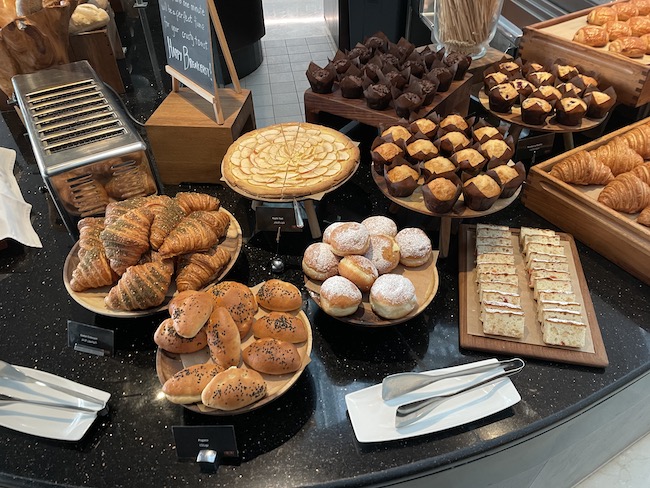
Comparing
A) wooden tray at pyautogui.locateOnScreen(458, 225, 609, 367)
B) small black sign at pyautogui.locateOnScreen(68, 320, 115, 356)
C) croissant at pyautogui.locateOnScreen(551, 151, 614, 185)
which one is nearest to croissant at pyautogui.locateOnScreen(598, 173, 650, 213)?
croissant at pyautogui.locateOnScreen(551, 151, 614, 185)

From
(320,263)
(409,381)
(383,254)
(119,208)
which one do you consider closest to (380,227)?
(383,254)

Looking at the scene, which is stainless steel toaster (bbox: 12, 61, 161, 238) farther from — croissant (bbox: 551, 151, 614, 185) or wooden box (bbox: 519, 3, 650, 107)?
wooden box (bbox: 519, 3, 650, 107)

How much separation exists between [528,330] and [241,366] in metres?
0.81

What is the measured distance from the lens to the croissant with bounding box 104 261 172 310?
4.22 ft

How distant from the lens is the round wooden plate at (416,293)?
4.18 ft

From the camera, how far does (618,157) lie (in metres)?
1.80

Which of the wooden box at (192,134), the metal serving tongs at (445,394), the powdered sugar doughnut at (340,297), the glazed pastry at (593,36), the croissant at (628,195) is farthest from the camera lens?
the glazed pastry at (593,36)

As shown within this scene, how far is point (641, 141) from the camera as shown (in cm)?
187

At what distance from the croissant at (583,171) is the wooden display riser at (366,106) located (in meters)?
0.52

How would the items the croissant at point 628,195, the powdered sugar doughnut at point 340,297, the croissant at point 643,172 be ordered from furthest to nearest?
the croissant at point 643,172 → the croissant at point 628,195 → the powdered sugar doughnut at point 340,297

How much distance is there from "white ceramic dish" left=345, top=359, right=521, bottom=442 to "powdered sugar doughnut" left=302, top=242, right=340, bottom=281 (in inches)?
13.2

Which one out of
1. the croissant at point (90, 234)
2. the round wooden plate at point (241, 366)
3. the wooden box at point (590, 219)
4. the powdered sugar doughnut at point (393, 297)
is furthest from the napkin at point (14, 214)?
the wooden box at point (590, 219)

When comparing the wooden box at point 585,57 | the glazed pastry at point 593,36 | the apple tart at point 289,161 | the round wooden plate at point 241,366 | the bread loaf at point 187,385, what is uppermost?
the glazed pastry at point 593,36

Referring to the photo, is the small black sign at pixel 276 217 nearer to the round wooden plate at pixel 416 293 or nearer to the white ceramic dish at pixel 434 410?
the round wooden plate at pixel 416 293
